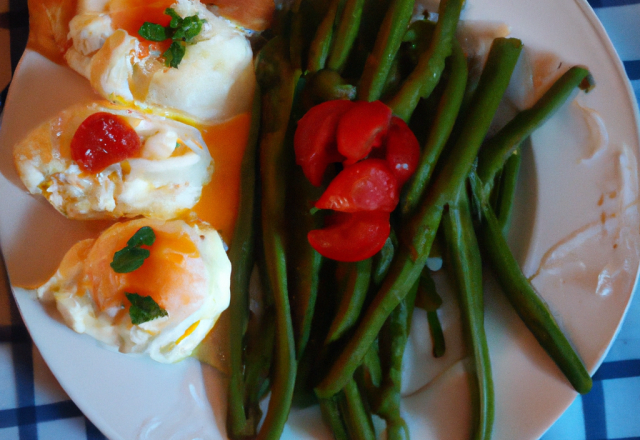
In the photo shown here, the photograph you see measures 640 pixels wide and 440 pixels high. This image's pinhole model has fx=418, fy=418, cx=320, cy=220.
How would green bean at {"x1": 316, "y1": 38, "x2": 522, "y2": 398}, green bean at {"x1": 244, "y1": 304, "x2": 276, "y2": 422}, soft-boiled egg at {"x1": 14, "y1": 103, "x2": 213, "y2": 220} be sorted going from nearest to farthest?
green bean at {"x1": 316, "y1": 38, "x2": 522, "y2": 398}, soft-boiled egg at {"x1": 14, "y1": 103, "x2": 213, "y2": 220}, green bean at {"x1": 244, "y1": 304, "x2": 276, "y2": 422}

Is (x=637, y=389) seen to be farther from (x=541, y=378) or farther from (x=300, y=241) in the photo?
(x=300, y=241)

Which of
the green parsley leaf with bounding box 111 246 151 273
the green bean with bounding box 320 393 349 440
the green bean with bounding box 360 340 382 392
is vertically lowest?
the green bean with bounding box 320 393 349 440

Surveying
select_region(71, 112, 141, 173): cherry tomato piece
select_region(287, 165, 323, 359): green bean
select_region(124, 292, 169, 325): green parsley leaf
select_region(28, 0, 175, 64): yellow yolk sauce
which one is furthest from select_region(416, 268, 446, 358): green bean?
select_region(28, 0, 175, 64): yellow yolk sauce

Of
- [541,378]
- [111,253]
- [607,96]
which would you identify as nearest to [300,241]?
[111,253]

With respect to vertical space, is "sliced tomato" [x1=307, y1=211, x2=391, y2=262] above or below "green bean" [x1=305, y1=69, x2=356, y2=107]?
below

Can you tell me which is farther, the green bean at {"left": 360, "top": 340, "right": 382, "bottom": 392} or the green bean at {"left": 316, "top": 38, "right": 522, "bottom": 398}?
the green bean at {"left": 360, "top": 340, "right": 382, "bottom": 392}

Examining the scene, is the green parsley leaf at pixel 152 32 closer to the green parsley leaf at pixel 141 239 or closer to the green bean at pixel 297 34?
the green bean at pixel 297 34

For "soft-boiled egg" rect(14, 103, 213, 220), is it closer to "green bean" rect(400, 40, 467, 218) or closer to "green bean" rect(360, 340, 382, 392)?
"green bean" rect(400, 40, 467, 218)

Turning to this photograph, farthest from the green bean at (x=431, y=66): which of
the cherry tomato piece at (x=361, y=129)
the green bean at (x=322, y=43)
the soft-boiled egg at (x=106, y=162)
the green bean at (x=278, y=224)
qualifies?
the soft-boiled egg at (x=106, y=162)
